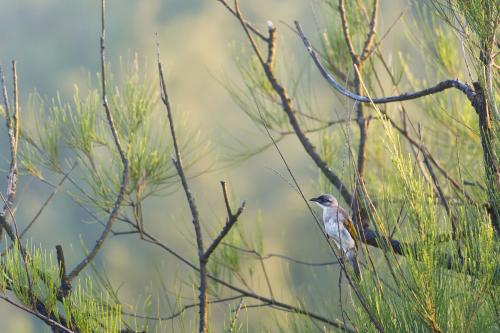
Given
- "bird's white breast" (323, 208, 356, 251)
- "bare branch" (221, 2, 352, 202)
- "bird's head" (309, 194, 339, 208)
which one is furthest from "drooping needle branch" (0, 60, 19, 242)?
"bird's head" (309, 194, 339, 208)

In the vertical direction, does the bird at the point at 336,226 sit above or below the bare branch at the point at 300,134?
below

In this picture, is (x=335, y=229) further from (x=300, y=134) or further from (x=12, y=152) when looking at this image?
(x=12, y=152)

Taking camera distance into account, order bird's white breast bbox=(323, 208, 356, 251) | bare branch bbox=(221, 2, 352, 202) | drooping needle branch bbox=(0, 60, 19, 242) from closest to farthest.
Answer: drooping needle branch bbox=(0, 60, 19, 242), bare branch bbox=(221, 2, 352, 202), bird's white breast bbox=(323, 208, 356, 251)

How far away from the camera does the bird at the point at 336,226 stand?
1756 mm

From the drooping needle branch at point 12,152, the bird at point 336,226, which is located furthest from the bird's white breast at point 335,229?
the drooping needle branch at point 12,152

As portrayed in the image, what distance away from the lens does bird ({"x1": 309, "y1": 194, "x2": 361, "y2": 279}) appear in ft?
5.76

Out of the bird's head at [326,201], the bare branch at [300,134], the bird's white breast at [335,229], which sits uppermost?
the bare branch at [300,134]

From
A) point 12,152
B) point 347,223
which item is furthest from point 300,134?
point 12,152

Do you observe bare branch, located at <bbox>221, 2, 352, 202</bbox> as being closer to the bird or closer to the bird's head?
the bird

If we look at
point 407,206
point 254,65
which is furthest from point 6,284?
point 254,65

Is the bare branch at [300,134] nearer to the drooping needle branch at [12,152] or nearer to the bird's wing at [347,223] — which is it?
the bird's wing at [347,223]

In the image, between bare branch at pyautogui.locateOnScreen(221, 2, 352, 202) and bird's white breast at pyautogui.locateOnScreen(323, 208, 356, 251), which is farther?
bird's white breast at pyautogui.locateOnScreen(323, 208, 356, 251)

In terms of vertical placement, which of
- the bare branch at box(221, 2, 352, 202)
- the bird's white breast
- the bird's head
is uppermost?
the bare branch at box(221, 2, 352, 202)

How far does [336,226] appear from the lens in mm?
1899
